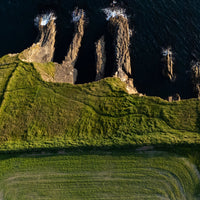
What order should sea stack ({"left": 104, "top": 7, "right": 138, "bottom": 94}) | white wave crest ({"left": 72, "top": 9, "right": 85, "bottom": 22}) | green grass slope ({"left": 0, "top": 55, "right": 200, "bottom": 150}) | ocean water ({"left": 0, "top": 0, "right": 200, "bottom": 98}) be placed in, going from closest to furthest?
green grass slope ({"left": 0, "top": 55, "right": 200, "bottom": 150}) < sea stack ({"left": 104, "top": 7, "right": 138, "bottom": 94}) < ocean water ({"left": 0, "top": 0, "right": 200, "bottom": 98}) < white wave crest ({"left": 72, "top": 9, "right": 85, "bottom": 22})

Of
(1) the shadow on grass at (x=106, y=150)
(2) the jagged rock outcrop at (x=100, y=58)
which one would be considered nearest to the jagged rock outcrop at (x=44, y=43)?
(2) the jagged rock outcrop at (x=100, y=58)

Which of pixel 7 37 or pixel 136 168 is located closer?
pixel 136 168

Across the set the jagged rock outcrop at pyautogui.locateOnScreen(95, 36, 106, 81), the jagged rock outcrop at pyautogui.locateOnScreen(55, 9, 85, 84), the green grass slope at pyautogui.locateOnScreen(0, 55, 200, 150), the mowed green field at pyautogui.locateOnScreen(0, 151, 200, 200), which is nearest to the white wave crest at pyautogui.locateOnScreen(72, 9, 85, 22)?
the jagged rock outcrop at pyautogui.locateOnScreen(55, 9, 85, 84)

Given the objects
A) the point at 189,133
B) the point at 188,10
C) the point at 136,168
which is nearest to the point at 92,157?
the point at 136,168

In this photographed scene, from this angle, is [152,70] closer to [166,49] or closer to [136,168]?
[166,49]

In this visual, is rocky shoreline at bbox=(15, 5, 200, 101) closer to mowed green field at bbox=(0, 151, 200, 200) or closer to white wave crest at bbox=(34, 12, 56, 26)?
white wave crest at bbox=(34, 12, 56, 26)

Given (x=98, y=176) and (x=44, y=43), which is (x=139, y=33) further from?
(x=98, y=176)

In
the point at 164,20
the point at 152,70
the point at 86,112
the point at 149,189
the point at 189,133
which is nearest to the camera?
the point at 149,189
